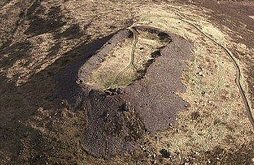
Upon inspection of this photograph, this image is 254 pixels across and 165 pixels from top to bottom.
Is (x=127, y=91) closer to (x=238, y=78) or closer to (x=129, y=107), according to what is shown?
(x=129, y=107)

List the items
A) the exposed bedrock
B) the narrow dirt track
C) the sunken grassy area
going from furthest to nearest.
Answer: the narrow dirt track → the sunken grassy area → the exposed bedrock

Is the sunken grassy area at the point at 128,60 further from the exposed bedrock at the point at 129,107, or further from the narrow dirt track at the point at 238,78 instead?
the narrow dirt track at the point at 238,78

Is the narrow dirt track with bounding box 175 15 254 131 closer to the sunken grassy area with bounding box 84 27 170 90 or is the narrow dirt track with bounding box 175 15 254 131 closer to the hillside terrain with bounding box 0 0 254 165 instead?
the hillside terrain with bounding box 0 0 254 165

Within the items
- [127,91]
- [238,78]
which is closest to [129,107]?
[127,91]

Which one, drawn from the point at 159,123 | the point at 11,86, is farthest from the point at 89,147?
the point at 11,86

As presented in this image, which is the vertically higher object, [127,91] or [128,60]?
[128,60]

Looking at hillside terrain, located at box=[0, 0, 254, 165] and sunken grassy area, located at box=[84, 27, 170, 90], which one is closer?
hillside terrain, located at box=[0, 0, 254, 165]

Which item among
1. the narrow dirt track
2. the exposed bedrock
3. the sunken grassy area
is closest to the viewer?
the exposed bedrock

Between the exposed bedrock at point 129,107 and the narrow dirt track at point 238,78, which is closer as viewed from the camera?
the exposed bedrock at point 129,107

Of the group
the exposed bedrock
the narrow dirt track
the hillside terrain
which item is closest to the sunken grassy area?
the hillside terrain

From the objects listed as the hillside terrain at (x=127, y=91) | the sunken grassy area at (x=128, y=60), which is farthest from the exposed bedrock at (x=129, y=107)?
the sunken grassy area at (x=128, y=60)

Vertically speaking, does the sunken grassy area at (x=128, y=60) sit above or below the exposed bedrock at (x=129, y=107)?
above
